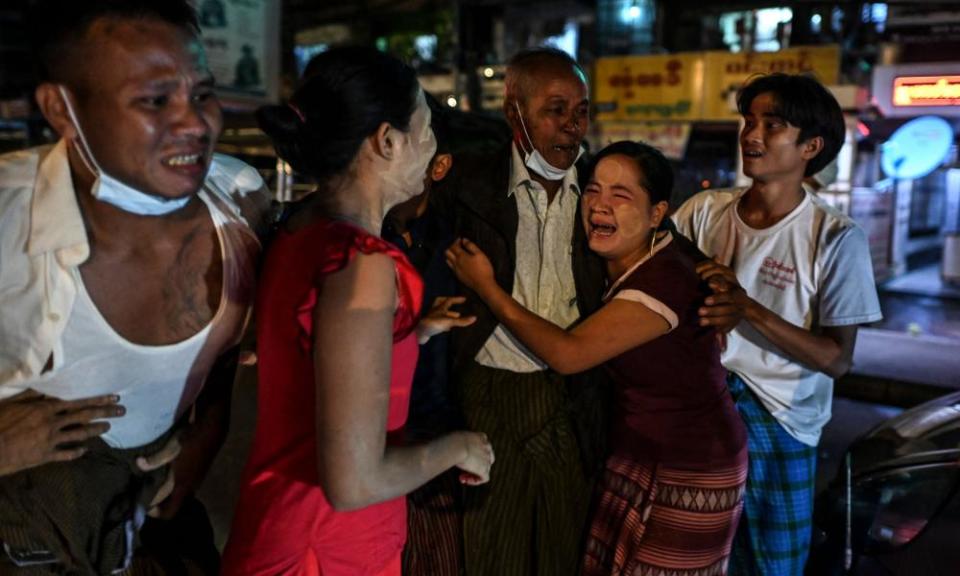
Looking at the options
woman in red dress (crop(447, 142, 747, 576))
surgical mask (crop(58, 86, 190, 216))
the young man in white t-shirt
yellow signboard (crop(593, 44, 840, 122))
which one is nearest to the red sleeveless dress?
surgical mask (crop(58, 86, 190, 216))

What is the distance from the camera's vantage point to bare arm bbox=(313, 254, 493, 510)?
1.35m

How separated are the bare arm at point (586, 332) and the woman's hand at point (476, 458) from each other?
1.63 feet

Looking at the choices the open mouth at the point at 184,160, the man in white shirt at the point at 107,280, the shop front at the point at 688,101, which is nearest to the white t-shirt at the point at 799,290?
the man in white shirt at the point at 107,280

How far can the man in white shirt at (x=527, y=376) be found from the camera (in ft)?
7.79

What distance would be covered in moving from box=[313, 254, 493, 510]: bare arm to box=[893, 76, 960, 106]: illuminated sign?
37.9 ft

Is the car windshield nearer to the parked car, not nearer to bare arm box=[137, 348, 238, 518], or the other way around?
the parked car

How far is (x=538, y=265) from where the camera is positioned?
2.41m

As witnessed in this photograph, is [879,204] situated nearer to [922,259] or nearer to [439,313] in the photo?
[922,259]

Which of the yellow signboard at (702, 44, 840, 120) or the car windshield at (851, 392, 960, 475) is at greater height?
the yellow signboard at (702, 44, 840, 120)

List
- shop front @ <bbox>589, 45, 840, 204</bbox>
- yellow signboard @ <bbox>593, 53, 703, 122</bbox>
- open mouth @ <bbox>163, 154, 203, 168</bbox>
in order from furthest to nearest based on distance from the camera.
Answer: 1. yellow signboard @ <bbox>593, 53, 703, 122</bbox>
2. shop front @ <bbox>589, 45, 840, 204</bbox>
3. open mouth @ <bbox>163, 154, 203, 168</bbox>

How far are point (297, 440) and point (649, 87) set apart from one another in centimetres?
1121

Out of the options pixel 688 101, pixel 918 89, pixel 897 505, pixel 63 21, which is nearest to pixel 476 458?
pixel 63 21

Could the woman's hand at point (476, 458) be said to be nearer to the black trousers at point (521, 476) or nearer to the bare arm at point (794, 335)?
the black trousers at point (521, 476)

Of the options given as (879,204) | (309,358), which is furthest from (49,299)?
(879,204)
